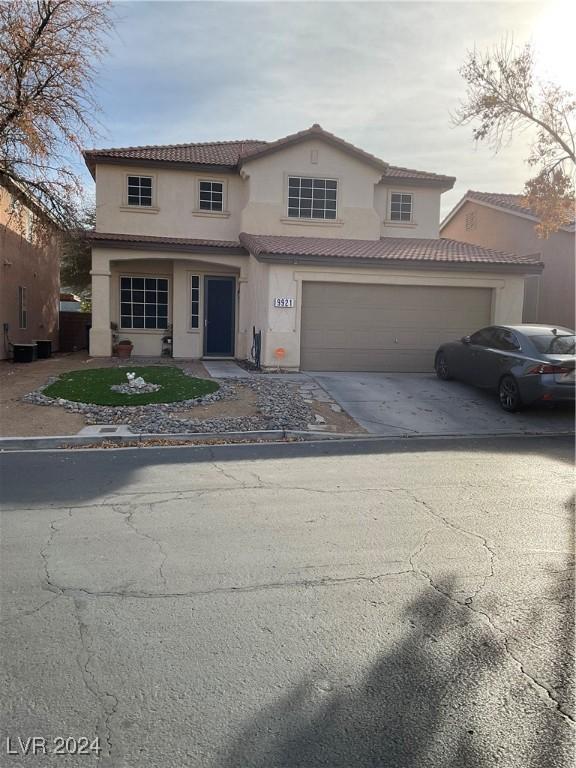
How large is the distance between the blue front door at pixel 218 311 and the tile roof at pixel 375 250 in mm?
1978

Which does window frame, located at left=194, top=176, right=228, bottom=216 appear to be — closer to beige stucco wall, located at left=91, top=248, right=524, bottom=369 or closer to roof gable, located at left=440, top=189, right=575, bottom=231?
beige stucco wall, located at left=91, top=248, right=524, bottom=369

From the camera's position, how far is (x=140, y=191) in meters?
18.3

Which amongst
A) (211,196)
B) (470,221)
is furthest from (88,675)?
(470,221)

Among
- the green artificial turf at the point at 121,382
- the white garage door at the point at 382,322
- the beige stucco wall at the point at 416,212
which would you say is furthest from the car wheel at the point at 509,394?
the beige stucco wall at the point at 416,212

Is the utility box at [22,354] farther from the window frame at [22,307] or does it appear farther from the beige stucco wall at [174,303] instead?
the window frame at [22,307]

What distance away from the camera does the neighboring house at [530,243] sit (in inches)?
719

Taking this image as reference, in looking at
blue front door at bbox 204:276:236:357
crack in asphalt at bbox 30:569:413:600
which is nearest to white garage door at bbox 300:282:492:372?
blue front door at bbox 204:276:236:357

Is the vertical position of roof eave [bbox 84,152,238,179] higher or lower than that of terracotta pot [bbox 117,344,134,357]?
higher

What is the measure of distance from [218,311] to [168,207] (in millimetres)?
3549

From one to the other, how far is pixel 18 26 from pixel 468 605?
45.1 feet

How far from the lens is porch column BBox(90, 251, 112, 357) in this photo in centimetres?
1727

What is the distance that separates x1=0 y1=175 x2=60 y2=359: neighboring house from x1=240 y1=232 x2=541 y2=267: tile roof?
5.74m

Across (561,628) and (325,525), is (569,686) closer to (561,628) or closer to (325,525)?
(561,628)

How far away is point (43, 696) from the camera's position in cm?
285
